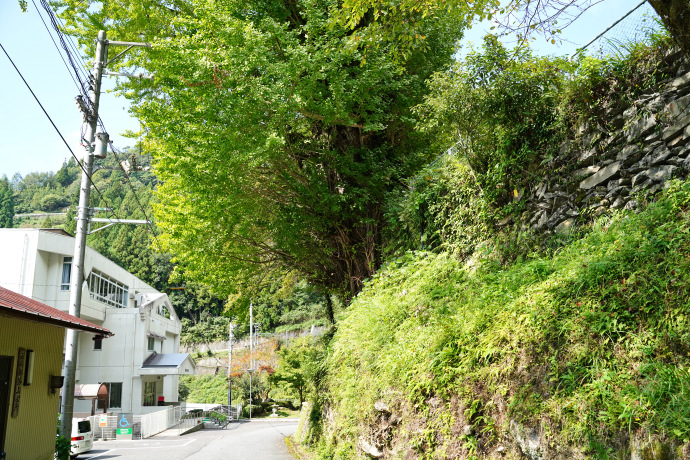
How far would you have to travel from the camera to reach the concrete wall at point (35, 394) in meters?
8.52

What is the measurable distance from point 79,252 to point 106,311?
24172 mm

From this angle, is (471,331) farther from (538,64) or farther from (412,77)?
(412,77)

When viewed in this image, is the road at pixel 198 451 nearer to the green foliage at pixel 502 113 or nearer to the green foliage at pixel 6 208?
the green foliage at pixel 502 113

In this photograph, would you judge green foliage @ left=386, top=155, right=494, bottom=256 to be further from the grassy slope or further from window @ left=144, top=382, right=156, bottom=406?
window @ left=144, top=382, right=156, bottom=406

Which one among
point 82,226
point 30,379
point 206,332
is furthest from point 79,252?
point 206,332

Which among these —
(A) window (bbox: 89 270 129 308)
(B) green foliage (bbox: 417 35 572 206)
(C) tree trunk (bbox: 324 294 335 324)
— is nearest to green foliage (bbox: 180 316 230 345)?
(A) window (bbox: 89 270 129 308)

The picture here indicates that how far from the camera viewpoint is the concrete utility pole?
994 centimetres

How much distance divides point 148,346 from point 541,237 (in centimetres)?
3339

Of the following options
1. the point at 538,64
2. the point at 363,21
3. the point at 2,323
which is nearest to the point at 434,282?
the point at 538,64

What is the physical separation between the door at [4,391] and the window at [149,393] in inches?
1088

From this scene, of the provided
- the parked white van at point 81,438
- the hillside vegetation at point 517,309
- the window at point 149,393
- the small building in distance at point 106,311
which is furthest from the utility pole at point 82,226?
the window at point 149,393

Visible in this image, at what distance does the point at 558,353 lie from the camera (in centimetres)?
501

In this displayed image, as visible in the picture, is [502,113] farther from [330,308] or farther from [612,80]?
[330,308]

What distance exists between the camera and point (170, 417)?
2866 centimetres
